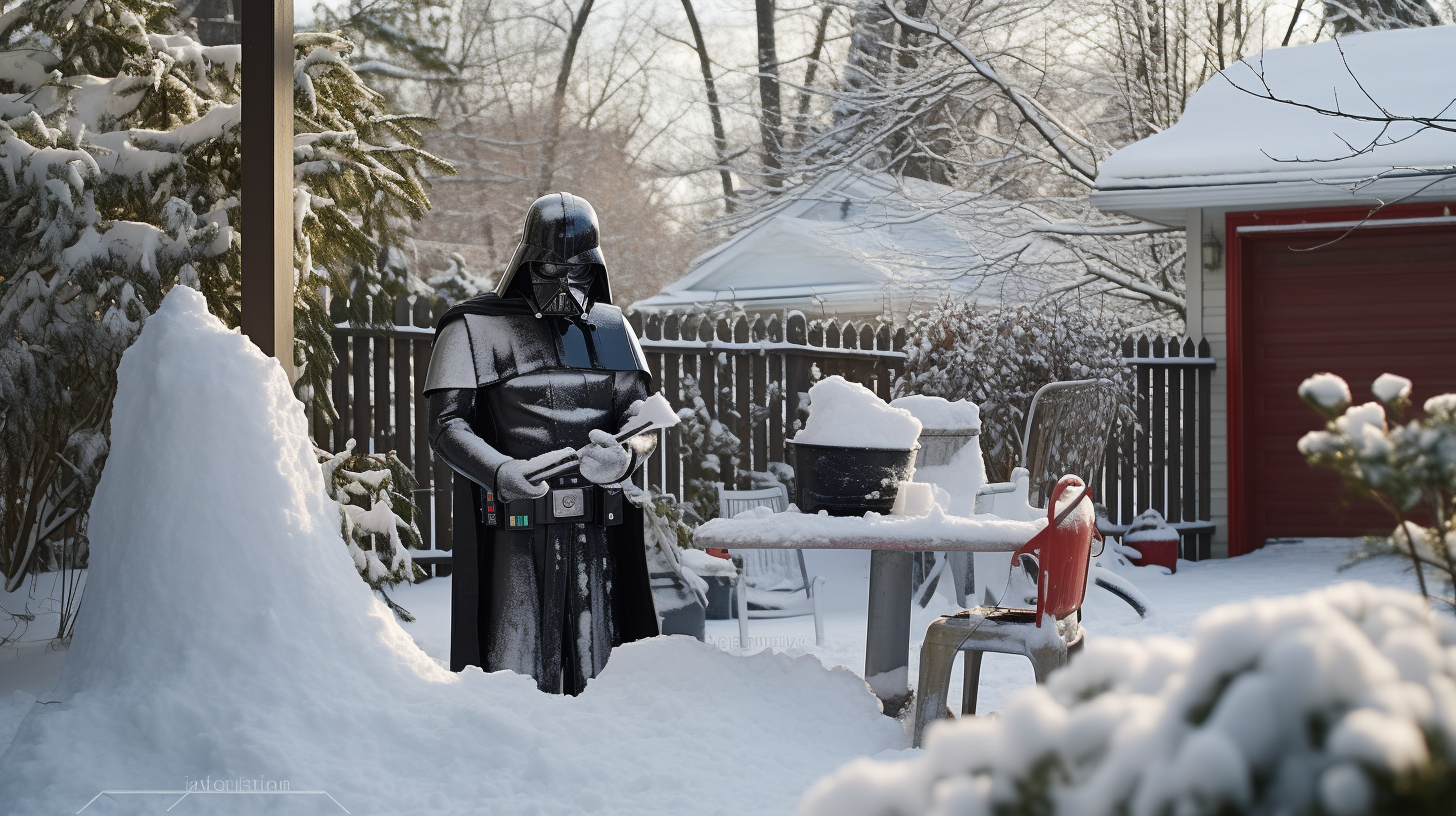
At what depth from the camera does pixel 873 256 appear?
16469 millimetres


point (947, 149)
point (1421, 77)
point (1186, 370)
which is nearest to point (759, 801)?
point (1186, 370)

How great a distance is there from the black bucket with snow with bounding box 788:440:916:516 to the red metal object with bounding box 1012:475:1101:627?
48cm

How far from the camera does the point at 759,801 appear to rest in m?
3.06

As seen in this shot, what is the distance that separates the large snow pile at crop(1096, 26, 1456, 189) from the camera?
30.0 feet

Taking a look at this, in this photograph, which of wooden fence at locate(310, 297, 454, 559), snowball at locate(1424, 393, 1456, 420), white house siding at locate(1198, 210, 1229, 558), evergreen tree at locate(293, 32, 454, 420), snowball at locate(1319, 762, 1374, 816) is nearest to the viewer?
snowball at locate(1319, 762, 1374, 816)

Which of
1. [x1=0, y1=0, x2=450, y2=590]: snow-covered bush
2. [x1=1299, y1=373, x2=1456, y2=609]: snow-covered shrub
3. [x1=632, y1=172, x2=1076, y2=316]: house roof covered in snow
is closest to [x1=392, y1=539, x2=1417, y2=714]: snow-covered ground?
[x1=0, y1=0, x2=450, y2=590]: snow-covered bush

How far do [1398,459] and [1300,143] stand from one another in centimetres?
954

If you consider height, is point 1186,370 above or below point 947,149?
below

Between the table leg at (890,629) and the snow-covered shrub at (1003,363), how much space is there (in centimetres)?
397

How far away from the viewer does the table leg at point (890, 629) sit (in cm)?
440

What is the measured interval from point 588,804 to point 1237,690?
2.33 m

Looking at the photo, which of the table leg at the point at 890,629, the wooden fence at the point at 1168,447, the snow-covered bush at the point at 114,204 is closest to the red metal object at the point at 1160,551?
the wooden fence at the point at 1168,447

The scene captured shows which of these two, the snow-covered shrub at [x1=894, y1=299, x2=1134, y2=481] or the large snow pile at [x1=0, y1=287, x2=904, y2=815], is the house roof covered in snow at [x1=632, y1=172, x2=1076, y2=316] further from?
the large snow pile at [x1=0, y1=287, x2=904, y2=815]

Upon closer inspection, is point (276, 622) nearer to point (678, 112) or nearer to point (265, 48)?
point (265, 48)
